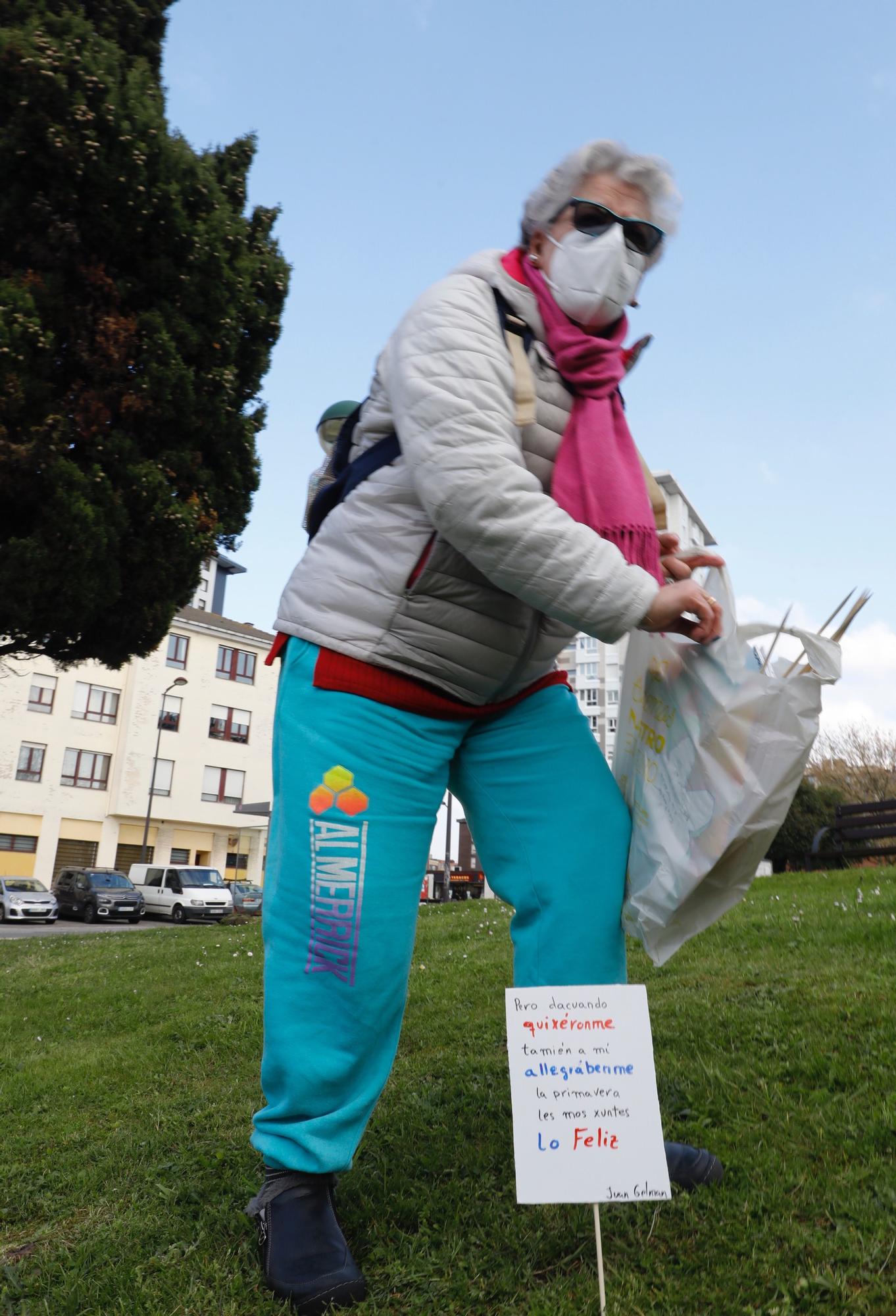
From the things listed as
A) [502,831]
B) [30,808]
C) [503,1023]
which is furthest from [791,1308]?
[30,808]

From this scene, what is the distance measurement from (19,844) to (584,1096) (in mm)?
39104

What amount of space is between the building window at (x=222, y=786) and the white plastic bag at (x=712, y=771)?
135ft

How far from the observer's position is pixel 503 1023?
395 centimetres

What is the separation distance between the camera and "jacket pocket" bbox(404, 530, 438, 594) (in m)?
2.11

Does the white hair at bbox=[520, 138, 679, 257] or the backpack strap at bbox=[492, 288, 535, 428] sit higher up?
the white hair at bbox=[520, 138, 679, 257]

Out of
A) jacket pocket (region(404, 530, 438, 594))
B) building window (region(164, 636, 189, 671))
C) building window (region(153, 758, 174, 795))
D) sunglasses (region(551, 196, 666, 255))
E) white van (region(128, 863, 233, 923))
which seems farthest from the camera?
building window (region(164, 636, 189, 671))

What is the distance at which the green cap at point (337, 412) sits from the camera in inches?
119

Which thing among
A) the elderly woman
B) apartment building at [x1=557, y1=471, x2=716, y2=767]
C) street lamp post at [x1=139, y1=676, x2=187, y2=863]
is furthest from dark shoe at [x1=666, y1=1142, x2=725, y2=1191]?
apartment building at [x1=557, y1=471, x2=716, y2=767]

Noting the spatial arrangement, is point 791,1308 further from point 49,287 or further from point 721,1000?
point 49,287

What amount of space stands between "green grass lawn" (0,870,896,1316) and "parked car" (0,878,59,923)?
2383cm

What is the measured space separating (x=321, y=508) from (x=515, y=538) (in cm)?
67

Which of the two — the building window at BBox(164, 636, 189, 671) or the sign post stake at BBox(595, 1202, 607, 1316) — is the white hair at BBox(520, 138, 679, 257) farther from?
the building window at BBox(164, 636, 189, 671)

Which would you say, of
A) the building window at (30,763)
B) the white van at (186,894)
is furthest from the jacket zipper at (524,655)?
the building window at (30,763)

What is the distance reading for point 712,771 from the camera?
2129 millimetres
